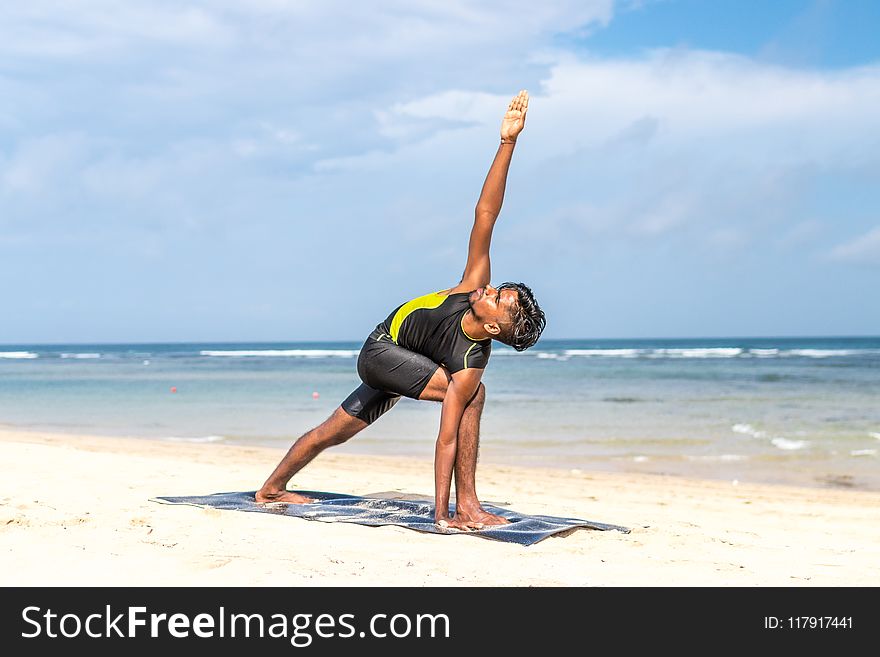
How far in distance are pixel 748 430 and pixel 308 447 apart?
980 cm

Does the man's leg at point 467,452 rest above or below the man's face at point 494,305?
below

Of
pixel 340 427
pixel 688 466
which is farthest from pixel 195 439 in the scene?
pixel 340 427

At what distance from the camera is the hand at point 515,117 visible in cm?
527

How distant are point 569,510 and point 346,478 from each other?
2.54m

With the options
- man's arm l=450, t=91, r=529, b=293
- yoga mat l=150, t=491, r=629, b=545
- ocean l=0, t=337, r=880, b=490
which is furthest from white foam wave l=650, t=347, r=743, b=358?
man's arm l=450, t=91, r=529, b=293

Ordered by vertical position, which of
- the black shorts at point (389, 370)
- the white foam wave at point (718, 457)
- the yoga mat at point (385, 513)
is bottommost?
the white foam wave at point (718, 457)

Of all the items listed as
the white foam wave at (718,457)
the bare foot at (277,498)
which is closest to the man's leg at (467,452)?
the bare foot at (277,498)

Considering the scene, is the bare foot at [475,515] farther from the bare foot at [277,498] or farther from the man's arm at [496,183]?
the man's arm at [496,183]

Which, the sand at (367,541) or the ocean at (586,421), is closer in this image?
the sand at (367,541)

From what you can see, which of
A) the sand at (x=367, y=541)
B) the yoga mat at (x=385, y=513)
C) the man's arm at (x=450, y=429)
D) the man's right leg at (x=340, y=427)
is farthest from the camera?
the man's right leg at (x=340, y=427)

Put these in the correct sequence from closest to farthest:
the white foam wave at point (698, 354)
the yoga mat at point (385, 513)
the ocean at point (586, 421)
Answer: the yoga mat at point (385, 513) → the ocean at point (586, 421) → the white foam wave at point (698, 354)
